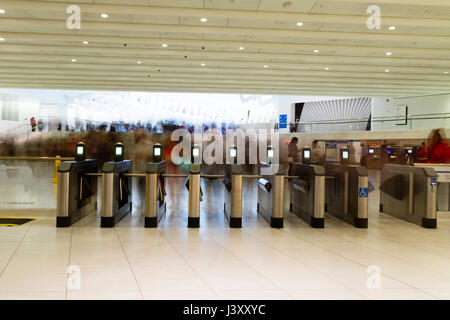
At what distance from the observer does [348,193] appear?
20.1 ft

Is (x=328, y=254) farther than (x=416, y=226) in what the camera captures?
No

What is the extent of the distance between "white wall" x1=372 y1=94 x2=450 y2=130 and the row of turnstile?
1070cm

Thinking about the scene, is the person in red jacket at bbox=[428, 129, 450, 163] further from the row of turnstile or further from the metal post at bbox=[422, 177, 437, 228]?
the metal post at bbox=[422, 177, 437, 228]

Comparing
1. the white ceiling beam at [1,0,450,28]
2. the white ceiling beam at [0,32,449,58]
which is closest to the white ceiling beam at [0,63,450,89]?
the white ceiling beam at [0,32,449,58]

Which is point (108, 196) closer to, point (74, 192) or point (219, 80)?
point (74, 192)

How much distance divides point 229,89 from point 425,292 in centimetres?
1698

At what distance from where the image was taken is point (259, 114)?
Result: 72.7 feet

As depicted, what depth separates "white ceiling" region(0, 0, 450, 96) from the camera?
8102mm

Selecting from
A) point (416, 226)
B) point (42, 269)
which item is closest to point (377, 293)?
point (42, 269)

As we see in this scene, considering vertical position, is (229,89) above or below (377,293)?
above

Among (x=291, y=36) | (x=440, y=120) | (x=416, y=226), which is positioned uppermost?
(x=291, y=36)

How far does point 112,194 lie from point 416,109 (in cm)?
1933
